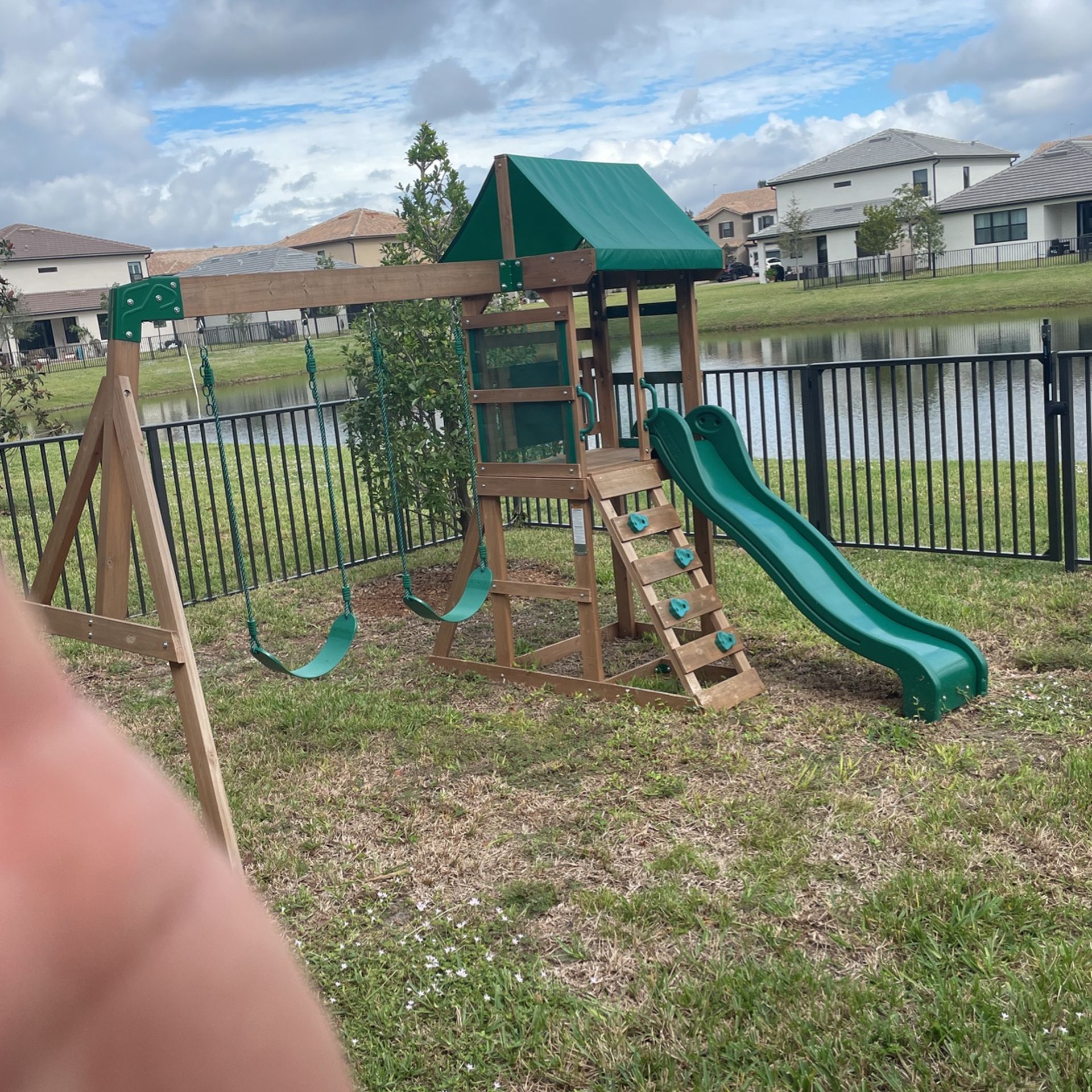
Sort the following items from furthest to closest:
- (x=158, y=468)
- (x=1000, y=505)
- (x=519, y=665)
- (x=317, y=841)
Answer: (x=1000, y=505) < (x=158, y=468) < (x=519, y=665) < (x=317, y=841)

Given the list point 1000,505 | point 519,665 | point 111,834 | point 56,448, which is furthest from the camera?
point 56,448

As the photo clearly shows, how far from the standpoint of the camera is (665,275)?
22.6 feet

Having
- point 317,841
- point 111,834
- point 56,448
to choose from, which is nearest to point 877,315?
point 56,448

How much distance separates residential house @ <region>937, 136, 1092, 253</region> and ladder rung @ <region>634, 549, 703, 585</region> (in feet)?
203

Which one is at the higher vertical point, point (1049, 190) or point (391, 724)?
point (1049, 190)

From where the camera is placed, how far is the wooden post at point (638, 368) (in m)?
6.35

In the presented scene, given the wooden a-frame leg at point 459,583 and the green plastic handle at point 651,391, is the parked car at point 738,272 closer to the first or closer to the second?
the green plastic handle at point 651,391

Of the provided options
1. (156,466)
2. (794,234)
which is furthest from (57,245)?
(156,466)

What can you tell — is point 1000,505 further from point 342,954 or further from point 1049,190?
point 1049,190

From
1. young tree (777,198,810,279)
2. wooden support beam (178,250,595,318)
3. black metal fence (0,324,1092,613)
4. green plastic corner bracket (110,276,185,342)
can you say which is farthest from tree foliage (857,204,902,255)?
green plastic corner bracket (110,276,185,342)

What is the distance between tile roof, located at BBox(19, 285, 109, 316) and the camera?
7312cm

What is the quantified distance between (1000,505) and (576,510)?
528 cm

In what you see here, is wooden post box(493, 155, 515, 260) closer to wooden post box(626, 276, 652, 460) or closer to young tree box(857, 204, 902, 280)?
wooden post box(626, 276, 652, 460)

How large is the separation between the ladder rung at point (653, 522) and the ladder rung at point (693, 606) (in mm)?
369
